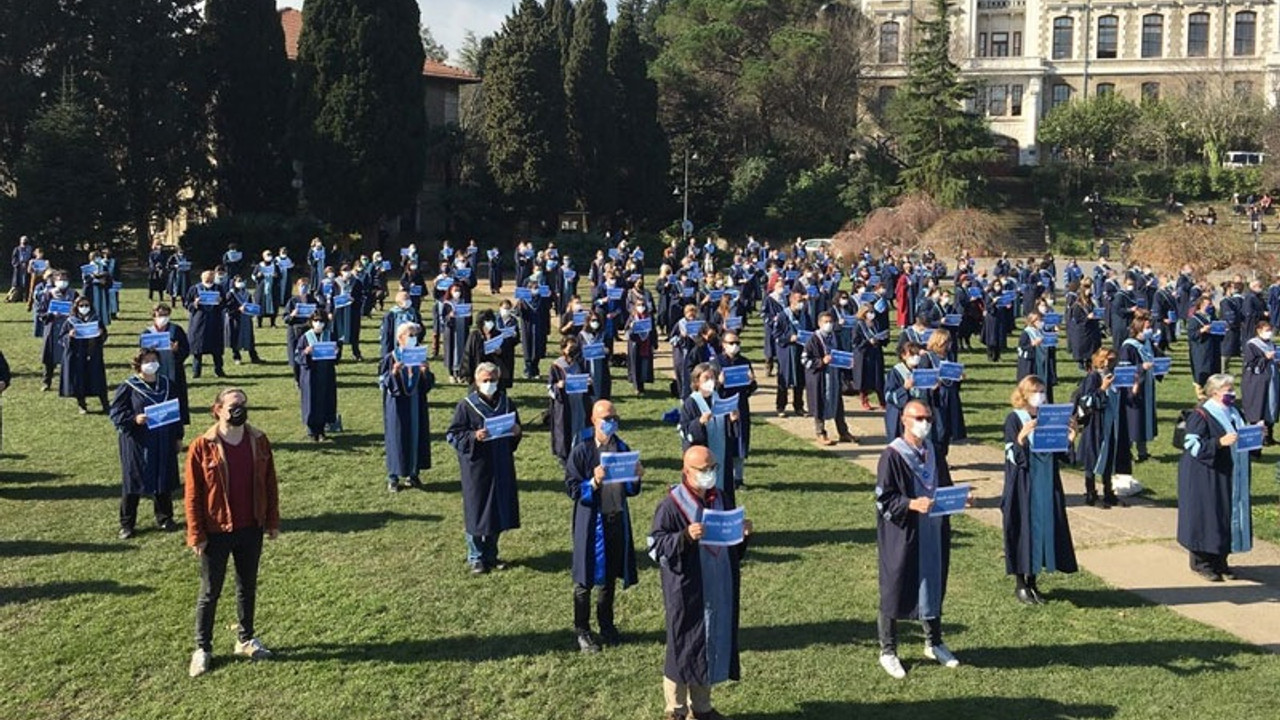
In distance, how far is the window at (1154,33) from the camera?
74.7 metres

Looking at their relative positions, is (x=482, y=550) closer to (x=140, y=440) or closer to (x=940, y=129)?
(x=140, y=440)

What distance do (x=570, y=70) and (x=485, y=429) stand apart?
41.6m

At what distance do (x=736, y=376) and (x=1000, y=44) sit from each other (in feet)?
233

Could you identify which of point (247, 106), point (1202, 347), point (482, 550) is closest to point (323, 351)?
point (482, 550)

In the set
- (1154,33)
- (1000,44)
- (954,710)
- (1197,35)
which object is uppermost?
(1154,33)

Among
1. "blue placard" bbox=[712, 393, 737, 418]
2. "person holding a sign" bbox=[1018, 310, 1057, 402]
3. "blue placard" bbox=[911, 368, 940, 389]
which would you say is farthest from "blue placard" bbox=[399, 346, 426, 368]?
"person holding a sign" bbox=[1018, 310, 1057, 402]

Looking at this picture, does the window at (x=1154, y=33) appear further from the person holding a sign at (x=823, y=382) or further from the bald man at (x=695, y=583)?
the bald man at (x=695, y=583)

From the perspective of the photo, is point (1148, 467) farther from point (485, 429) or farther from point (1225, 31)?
point (1225, 31)

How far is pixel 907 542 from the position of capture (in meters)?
7.71

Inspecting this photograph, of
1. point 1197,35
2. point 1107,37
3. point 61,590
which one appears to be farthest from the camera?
point 1107,37

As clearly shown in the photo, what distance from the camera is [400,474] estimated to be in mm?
12258

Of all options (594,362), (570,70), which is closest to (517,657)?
(594,362)

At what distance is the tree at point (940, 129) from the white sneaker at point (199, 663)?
1986 inches

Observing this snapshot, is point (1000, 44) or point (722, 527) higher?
point (1000, 44)
